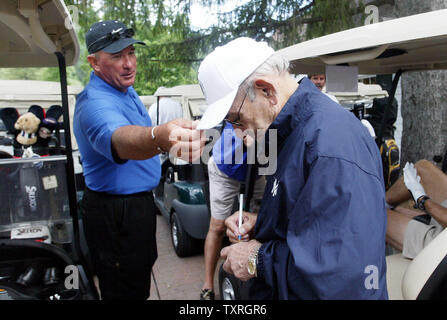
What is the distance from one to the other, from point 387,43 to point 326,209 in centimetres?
103

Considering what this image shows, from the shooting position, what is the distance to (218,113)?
54.8 inches

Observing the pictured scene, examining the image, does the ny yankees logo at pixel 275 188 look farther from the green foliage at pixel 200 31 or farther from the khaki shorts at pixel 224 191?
the green foliage at pixel 200 31

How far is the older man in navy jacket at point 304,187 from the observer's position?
1.13 metres

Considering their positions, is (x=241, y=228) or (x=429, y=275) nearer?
(x=429, y=275)

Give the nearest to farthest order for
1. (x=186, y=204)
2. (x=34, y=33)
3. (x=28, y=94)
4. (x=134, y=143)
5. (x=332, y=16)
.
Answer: (x=134, y=143) → (x=34, y=33) → (x=186, y=204) → (x=332, y=16) → (x=28, y=94)

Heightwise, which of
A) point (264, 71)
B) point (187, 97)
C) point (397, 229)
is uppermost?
point (187, 97)

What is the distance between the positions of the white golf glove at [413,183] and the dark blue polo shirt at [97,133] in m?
1.96

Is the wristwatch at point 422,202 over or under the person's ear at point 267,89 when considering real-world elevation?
under

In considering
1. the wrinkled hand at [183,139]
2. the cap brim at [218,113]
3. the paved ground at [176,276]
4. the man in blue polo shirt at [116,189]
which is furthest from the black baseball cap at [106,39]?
the paved ground at [176,276]

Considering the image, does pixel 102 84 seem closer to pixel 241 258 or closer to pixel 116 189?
pixel 116 189

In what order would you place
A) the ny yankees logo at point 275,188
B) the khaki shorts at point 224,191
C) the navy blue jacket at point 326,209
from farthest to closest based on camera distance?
the khaki shorts at point 224,191 → the ny yankees logo at point 275,188 → the navy blue jacket at point 326,209

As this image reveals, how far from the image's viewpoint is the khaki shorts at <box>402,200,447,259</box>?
2365mm

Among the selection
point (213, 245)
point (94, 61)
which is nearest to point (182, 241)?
point (213, 245)

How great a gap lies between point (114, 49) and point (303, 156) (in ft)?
5.16
